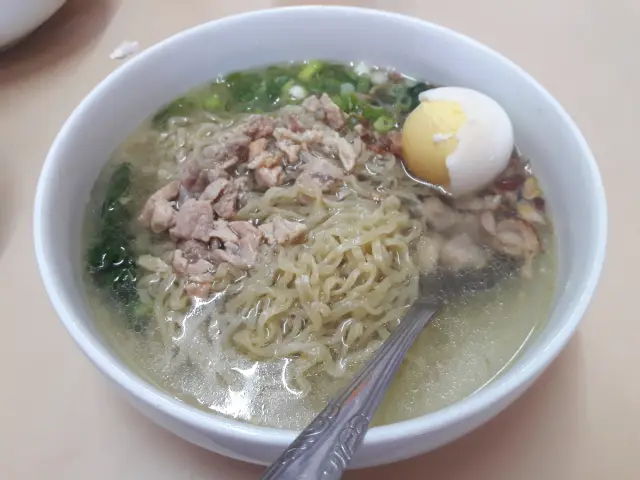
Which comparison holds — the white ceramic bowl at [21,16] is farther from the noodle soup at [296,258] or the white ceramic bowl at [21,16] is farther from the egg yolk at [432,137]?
the egg yolk at [432,137]

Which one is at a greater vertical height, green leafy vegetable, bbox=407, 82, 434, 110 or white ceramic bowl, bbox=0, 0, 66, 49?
white ceramic bowl, bbox=0, 0, 66, 49

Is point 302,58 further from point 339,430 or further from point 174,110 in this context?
point 339,430

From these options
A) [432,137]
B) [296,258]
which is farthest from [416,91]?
[296,258]

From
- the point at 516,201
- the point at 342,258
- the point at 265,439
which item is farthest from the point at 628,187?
the point at 265,439

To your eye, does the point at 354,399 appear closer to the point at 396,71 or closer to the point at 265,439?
the point at 265,439

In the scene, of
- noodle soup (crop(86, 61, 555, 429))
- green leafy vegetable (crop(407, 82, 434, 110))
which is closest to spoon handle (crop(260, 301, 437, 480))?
noodle soup (crop(86, 61, 555, 429))

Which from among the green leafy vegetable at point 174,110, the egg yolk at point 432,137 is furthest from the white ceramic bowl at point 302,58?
the egg yolk at point 432,137

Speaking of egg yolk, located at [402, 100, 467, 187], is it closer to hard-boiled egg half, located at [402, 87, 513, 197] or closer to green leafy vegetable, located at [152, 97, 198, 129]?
hard-boiled egg half, located at [402, 87, 513, 197]
